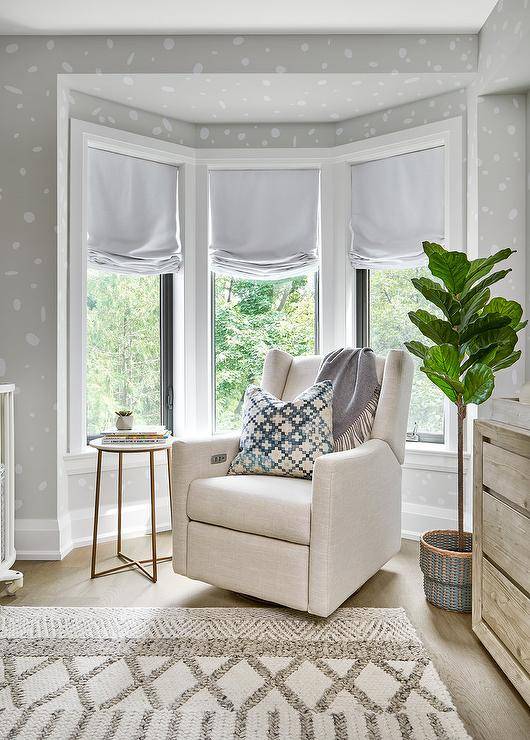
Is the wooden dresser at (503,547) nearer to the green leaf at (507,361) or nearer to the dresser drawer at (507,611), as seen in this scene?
the dresser drawer at (507,611)

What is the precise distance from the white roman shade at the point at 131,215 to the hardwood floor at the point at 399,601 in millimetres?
1610

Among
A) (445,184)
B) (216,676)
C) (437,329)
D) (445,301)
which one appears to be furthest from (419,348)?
(216,676)

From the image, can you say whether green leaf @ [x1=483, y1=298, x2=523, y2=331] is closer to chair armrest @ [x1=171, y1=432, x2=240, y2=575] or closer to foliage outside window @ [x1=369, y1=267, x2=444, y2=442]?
foliage outside window @ [x1=369, y1=267, x2=444, y2=442]

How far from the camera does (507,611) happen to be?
1.77 m

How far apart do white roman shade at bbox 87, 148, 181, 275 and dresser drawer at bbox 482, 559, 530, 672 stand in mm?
2441

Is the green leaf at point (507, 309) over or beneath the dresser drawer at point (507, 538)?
over

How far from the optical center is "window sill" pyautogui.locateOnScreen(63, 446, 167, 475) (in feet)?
10.0

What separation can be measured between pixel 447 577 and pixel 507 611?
0.52m

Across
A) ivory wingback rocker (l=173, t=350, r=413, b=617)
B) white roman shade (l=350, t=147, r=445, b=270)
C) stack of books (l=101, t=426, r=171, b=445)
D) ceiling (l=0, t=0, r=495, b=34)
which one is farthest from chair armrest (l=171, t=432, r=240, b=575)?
ceiling (l=0, t=0, r=495, b=34)

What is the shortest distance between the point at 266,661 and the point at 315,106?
2.84 m

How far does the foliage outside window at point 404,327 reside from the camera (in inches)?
129

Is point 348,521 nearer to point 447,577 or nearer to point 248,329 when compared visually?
point 447,577

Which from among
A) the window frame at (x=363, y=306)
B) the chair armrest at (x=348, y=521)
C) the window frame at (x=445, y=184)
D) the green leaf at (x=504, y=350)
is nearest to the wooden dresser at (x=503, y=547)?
the green leaf at (x=504, y=350)

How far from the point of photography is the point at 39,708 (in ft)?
5.33
